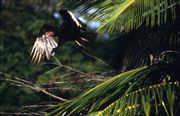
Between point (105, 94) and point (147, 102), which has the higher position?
point (105, 94)

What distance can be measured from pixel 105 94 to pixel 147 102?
0.27m

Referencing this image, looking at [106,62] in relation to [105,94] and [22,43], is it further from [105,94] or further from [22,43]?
[22,43]

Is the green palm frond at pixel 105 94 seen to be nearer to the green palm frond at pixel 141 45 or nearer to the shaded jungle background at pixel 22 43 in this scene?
the green palm frond at pixel 141 45

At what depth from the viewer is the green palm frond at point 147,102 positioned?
409cm

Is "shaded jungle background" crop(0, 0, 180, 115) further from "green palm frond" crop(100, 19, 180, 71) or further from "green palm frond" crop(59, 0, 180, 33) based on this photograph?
"green palm frond" crop(59, 0, 180, 33)

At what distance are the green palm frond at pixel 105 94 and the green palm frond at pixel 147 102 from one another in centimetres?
4

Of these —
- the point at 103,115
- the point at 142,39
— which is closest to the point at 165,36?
the point at 142,39

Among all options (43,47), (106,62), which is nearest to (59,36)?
(43,47)

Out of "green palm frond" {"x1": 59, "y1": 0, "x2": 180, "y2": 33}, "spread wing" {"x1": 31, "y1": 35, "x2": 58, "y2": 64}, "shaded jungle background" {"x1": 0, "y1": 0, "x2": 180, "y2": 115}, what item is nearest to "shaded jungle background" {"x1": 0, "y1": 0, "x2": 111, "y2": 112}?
"shaded jungle background" {"x1": 0, "y1": 0, "x2": 180, "y2": 115}

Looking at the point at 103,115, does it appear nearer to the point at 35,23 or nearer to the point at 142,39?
the point at 142,39

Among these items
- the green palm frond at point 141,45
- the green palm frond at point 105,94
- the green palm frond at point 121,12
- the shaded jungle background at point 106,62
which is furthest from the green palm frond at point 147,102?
the green palm frond at point 141,45

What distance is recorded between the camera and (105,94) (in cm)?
412

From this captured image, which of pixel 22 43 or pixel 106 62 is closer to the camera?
pixel 106 62

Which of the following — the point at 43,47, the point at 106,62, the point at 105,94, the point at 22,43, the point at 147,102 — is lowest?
the point at 147,102
